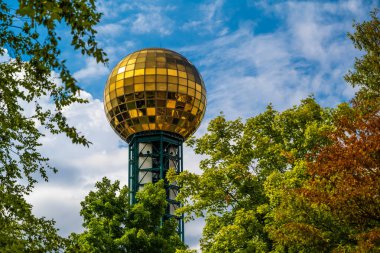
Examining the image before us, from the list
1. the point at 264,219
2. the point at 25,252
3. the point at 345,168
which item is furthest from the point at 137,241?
the point at 25,252

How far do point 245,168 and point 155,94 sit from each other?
1184 inches

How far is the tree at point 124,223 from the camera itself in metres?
25.9

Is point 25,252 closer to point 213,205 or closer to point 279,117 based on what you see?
point 213,205

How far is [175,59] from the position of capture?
5384 centimetres

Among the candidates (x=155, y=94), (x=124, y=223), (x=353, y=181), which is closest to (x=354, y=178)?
(x=353, y=181)

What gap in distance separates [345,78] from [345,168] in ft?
24.4

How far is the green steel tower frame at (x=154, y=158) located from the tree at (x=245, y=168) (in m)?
26.7

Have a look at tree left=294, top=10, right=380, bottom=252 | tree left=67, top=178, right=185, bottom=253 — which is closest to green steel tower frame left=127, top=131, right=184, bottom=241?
tree left=67, top=178, right=185, bottom=253

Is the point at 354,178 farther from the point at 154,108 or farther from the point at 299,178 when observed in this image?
the point at 154,108

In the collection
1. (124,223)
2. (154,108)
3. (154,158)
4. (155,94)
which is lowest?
(124,223)

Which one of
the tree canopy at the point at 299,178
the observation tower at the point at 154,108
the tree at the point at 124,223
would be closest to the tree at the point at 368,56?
the tree canopy at the point at 299,178

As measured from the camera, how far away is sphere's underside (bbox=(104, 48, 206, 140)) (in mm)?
51906

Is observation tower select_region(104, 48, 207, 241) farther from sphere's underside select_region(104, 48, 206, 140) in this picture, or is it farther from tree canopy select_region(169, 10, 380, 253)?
tree canopy select_region(169, 10, 380, 253)

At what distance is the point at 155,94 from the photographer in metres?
51.7
